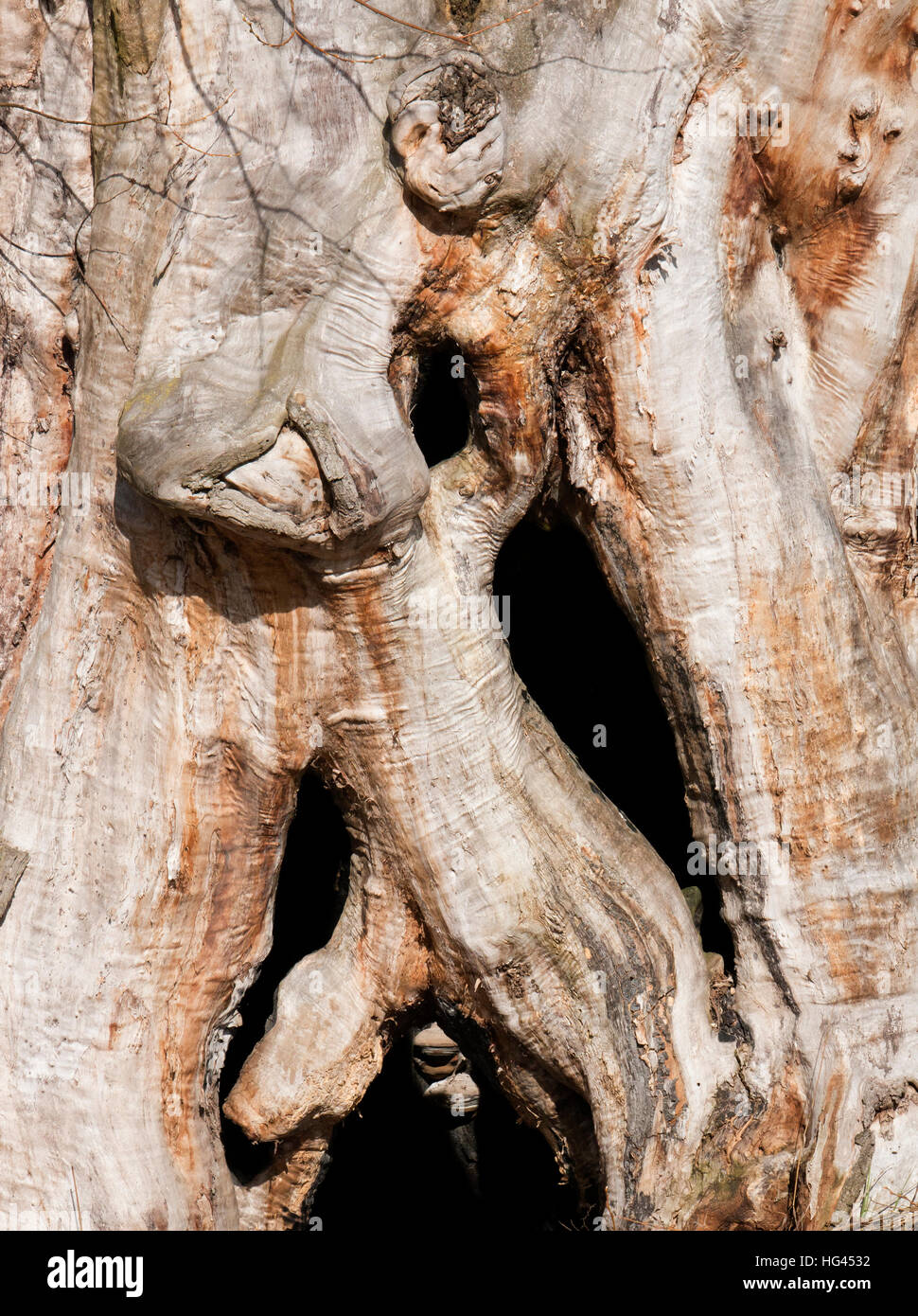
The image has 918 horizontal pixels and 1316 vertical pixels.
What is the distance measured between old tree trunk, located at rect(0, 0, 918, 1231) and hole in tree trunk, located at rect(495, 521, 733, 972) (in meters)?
0.82

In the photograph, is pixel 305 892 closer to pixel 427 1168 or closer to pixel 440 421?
pixel 427 1168

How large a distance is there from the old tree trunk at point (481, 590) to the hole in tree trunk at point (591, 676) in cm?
82

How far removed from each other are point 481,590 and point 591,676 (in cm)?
123

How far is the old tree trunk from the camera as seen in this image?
280cm

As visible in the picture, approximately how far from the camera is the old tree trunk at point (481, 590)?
280cm

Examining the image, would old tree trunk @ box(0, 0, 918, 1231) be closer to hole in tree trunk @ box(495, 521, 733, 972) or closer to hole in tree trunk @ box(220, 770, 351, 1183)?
hole in tree trunk @ box(495, 521, 733, 972)

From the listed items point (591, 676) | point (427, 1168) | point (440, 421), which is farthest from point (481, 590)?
point (427, 1168)

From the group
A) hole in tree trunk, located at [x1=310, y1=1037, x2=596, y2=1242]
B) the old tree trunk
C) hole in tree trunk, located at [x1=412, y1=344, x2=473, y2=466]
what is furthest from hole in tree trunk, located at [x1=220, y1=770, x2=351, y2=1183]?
hole in tree trunk, located at [x1=412, y1=344, x2=473, y2=466]

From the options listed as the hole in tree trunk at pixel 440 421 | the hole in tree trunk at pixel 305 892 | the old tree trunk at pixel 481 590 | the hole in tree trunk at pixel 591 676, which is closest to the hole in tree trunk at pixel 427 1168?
the hole in tree trunk at pixel 305 892

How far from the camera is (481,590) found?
3.13m

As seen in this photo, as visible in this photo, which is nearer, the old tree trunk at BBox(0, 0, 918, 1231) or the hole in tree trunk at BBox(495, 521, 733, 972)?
the old tree trunk at BBox(0, 0, 918, 1231)

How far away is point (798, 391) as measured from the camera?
10.6ft

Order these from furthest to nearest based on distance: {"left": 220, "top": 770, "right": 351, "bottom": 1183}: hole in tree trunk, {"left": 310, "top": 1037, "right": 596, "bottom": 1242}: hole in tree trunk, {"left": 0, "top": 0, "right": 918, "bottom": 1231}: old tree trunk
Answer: {"left": 310, "top": 1037, "right": 596, "bottom": 1242}: hole in tree trunk < {"left": 220, "top": 770, "right": 351, "bottom": 1183}: hole in tree trunk < {"left": 0, "top": 0, "right": 918, "bottom": 1231}: old tree trunk
